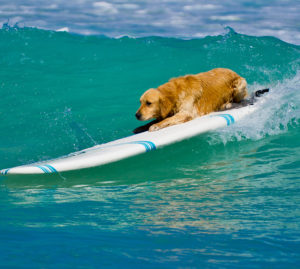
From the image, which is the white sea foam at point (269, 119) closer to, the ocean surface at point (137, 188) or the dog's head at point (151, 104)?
the ocean surface at point (137, 188)

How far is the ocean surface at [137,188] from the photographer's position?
9.78 ft

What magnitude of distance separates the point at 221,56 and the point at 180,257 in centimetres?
1209

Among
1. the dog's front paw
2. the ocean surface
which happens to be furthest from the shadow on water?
the dog's front paw

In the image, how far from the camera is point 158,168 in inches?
226

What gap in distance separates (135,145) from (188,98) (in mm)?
1450

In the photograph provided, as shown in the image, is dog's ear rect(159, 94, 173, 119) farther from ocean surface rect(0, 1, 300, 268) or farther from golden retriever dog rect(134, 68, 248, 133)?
ocean surface rect(0, 1, 300, 268)

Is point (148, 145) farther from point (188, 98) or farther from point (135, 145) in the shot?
point (188, 98)

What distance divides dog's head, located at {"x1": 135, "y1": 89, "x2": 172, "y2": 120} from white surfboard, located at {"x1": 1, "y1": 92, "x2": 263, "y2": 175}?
0.28 meters

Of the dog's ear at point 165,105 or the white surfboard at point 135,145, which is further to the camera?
the dog's ear at point 165,105

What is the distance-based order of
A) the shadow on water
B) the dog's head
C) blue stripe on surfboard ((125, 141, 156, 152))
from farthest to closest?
1. the dog's head
2. blue stripe on surfboard ((125, 141, 156, 152))
3. the shadow on water

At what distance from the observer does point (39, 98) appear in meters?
10.5

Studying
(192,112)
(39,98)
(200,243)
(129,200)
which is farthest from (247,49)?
(200,243)

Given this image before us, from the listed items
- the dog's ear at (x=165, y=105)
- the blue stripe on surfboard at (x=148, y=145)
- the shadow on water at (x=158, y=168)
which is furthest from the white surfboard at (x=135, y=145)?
the dog's ear at (x=165, y=105)

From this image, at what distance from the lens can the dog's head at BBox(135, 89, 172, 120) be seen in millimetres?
6516
